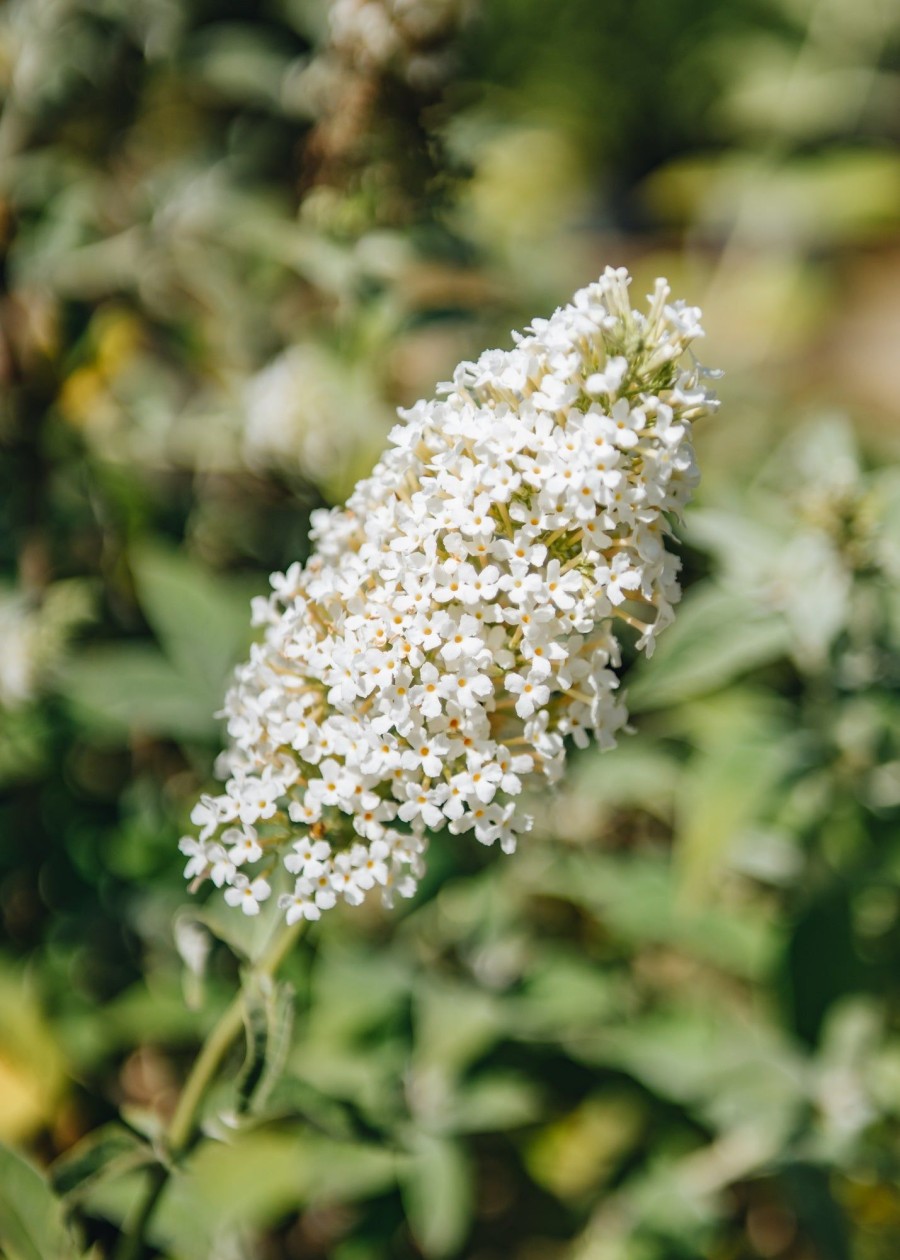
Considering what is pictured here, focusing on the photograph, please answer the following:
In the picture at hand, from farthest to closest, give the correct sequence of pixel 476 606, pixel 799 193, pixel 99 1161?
pixel 799 193 → pixel 99 1161 → pixel 476 606

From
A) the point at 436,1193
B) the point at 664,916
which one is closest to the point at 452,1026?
the point at 436,1193

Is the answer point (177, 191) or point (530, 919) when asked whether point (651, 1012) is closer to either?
point (530, 919)

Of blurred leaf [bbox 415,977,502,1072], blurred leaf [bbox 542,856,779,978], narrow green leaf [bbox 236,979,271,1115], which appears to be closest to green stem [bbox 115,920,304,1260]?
narrow green leaf [bbox 236,979,271,1115]

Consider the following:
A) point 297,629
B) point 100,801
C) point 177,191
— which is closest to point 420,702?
point 297,629

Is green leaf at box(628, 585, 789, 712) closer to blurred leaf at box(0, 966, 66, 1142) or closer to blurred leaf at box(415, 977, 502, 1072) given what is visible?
blurred leaf at box(415, 977, 502, 1072)

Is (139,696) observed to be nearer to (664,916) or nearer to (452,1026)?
(452,1026)

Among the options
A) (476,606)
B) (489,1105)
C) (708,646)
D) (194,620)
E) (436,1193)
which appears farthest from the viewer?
(194,620)
